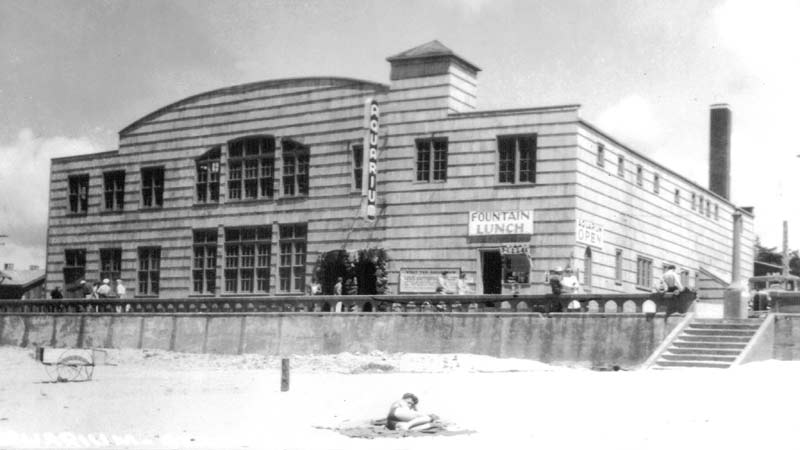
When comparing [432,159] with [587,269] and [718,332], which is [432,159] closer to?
[587,269]

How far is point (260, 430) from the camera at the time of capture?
18125 millimetres

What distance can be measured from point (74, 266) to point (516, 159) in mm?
22344

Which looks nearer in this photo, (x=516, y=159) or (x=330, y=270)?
(x=516, y=159)

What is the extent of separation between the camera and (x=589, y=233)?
3619 cm

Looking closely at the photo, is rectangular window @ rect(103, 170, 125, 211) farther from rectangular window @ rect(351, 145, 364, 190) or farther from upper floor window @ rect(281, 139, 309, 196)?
rectangular window @ rect(351, 145, 364, 190)

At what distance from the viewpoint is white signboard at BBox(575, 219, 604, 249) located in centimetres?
3553

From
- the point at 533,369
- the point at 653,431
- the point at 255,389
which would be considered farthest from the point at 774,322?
the point at 255,389

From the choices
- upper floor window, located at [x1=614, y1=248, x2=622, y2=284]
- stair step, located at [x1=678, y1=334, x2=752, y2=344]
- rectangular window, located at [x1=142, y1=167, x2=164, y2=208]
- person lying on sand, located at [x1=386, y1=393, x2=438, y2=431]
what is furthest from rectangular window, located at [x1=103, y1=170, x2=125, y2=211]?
person lying on sand, located at [x1=386, y1=393, x2=438, y2=431]

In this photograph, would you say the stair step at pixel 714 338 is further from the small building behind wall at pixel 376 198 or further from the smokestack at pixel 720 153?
the smokestack at pixel 720 153

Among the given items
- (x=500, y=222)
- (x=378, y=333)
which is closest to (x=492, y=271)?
(x=500, y=222)

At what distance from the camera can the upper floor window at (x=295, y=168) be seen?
41781mm

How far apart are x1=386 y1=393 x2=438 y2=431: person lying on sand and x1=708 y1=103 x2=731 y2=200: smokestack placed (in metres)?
40.2

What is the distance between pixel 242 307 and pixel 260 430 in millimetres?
18617

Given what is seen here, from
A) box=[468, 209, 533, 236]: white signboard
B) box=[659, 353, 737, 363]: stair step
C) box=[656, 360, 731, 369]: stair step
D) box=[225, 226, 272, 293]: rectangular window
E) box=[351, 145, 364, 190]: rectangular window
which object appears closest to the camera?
box=[656, 360, 731, 369]: stair step
